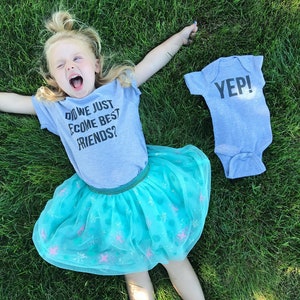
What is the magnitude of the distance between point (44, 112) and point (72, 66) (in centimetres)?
33

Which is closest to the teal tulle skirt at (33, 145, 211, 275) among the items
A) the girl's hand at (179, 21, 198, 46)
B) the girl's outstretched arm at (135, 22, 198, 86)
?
the girl's outstretched arm at (135, 22, 198, 86)

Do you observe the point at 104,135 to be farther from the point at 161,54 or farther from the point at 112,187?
the point at 161,54

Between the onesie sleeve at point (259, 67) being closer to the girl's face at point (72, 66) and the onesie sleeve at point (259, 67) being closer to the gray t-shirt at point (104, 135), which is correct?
the gray t-shirt at point (104, 135)

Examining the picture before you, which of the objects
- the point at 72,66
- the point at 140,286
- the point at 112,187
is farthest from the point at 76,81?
the point at 140,286

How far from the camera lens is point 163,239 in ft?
7.16

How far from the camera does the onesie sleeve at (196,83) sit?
96.3 inches

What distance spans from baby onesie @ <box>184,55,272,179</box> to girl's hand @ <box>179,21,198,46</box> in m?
0.24

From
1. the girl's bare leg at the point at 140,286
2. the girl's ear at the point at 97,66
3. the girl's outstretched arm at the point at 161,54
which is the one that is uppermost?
the girl's ear at the point at 97,66

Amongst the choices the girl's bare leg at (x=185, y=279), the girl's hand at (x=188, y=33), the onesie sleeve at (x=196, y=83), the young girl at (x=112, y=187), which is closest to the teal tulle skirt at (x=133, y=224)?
the young girl at (x=112, y=187)

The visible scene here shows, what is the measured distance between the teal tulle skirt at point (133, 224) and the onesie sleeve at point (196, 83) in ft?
1.19

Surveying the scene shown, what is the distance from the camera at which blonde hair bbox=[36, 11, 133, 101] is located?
2326 millimetres

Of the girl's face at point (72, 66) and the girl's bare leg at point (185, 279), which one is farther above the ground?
the girl's face at point (72, 66)

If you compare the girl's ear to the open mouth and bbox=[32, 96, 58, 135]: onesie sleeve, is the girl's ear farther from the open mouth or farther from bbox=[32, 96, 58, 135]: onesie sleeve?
bbox=[32, 96, 58, 135]: onesie sleeve

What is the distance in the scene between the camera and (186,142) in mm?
2510
